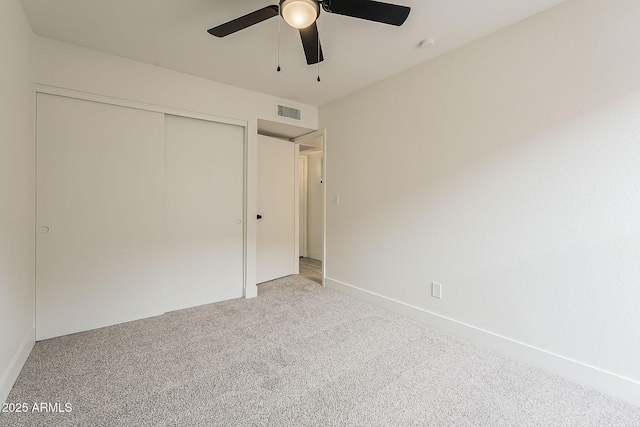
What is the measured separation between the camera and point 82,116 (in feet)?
8.04

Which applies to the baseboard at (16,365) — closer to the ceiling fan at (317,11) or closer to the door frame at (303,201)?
the ceiling fan at (317,11)

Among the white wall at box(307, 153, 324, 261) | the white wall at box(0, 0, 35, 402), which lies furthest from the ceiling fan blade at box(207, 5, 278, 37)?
the white wall at box(307, 153, 324, 261)

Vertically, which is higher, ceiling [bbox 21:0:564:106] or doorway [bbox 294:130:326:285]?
ceiling [bbox 21:0:564:106]

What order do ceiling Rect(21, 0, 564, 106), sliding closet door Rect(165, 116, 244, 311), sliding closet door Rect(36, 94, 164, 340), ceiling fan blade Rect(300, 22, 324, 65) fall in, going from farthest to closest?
1. sliding closet door Rect(165, 116, 244, 311)
2. sliding closet door Rect(36, 94, 164, 340)
3. ceiling Rect(21, 0, 564, 106)
4. ceiling fan blade Rect(300, 22, 324, 65)

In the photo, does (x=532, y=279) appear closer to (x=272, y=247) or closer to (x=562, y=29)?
(x=562, y=29)

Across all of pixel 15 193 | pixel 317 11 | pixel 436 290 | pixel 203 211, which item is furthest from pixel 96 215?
pixel 436 290

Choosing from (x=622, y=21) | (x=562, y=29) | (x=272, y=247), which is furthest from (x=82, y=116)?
(x=622, y=21)

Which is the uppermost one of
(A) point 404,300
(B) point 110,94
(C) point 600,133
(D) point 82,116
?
(B) point 110,94

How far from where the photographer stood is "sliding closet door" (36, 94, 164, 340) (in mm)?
2326

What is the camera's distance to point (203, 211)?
3.15m

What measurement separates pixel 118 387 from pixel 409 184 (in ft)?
8.96

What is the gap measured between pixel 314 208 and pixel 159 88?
3.56 metres

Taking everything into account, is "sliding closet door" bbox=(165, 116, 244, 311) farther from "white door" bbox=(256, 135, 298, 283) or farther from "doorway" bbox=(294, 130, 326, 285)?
"doorway" bbox=(294, 130, 326, 285)

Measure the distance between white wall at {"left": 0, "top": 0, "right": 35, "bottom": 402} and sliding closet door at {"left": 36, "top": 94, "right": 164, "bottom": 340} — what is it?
10 cm
